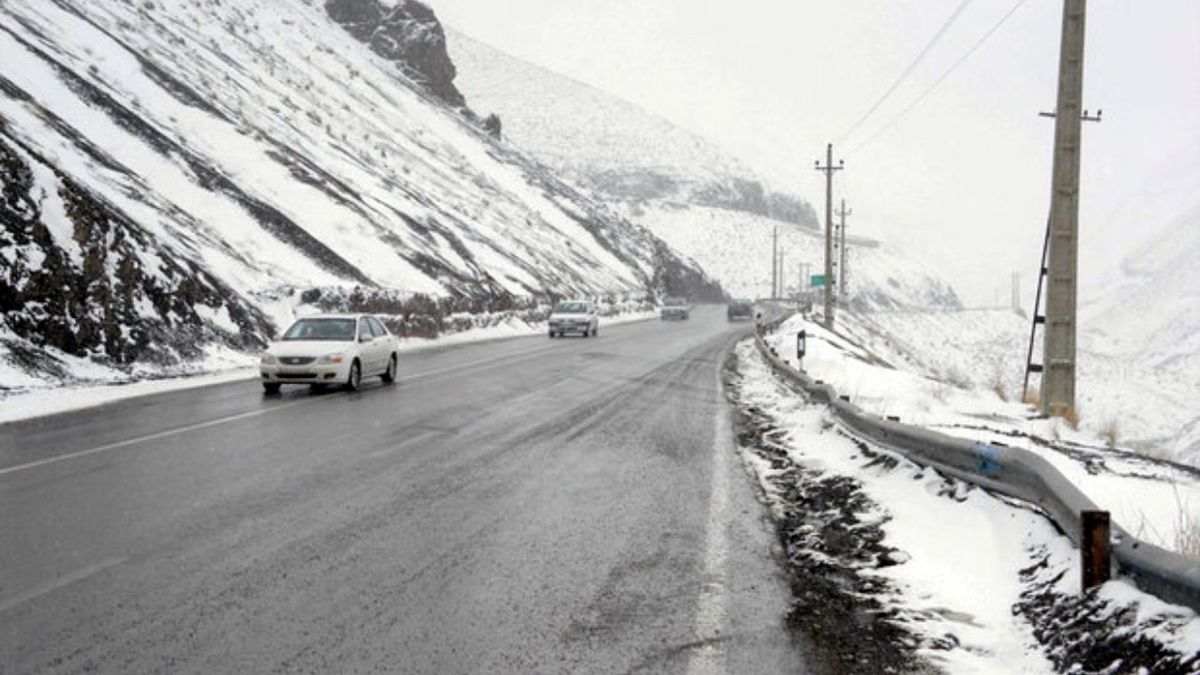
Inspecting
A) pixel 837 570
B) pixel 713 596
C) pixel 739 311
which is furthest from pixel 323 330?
pixel 739 311

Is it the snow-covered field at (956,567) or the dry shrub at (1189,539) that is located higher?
the dry shrub at (1189,539)

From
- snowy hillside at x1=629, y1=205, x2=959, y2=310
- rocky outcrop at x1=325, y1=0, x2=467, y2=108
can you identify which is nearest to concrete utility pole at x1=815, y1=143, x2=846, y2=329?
rocky outcrop at x1=325, y1=0, x2=467, y2=108

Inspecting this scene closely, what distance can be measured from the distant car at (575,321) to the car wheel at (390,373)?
64.6 ft

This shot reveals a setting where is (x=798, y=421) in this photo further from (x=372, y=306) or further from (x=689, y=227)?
(x=689, y=227)

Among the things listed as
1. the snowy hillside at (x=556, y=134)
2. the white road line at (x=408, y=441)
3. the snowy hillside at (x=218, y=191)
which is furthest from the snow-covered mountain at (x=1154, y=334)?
the snowy hillside at (x=556, y=134)

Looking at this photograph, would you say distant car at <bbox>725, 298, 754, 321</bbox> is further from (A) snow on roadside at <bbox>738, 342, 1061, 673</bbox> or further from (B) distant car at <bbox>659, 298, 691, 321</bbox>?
(A) snow on roadside at <bbox>738, 342, 1061, 673</bbox>

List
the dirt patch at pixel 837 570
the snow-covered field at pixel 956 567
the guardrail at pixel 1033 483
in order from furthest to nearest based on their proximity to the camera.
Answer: the dirt patch at pixel 837 570 → the snow-covered field at pixel 956 567 → the guardrail at pixel 1033 483

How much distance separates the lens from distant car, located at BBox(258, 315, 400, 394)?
17.0 meters

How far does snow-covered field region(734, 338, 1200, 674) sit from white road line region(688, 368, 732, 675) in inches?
19.1

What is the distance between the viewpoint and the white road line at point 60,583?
5070mm

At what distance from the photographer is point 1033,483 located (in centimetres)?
620

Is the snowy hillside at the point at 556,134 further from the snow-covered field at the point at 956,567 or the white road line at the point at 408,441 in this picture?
the snow-covered field at the point at 956,567

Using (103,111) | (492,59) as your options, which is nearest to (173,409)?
(103,111)

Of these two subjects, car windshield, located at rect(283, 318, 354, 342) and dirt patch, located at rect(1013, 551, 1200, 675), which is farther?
car windshield, located at rect(283, 318, 354, 342)
